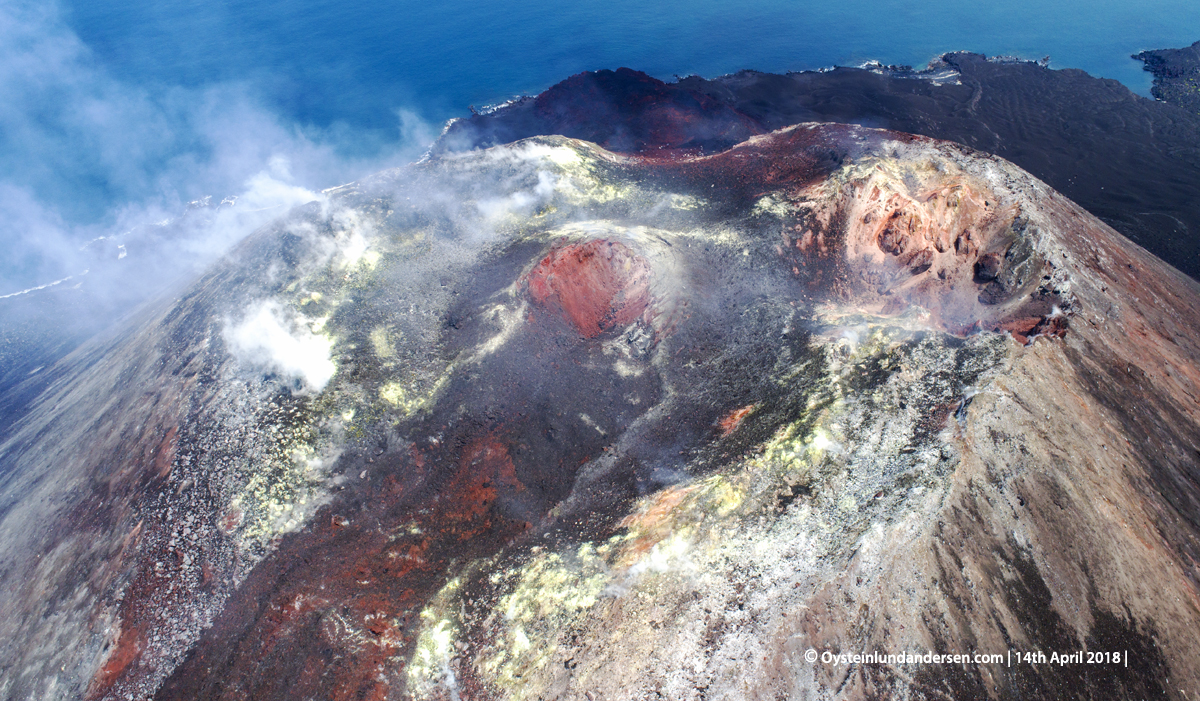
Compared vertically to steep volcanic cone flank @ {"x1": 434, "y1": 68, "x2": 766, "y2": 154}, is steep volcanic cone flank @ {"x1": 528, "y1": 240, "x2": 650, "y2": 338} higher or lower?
lower

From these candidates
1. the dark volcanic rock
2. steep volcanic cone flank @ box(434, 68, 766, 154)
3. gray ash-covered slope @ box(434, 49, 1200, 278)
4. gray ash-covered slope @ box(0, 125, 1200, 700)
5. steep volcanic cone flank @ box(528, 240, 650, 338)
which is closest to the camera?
gray ash-covered slope @ box(0, 125, 1200, 700)

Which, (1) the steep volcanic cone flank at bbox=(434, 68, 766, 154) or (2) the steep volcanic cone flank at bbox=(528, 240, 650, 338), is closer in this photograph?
(2) the steep volcanic cone flank at bbox=(528, 240, 650, 338)

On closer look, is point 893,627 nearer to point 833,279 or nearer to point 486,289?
point 833,279

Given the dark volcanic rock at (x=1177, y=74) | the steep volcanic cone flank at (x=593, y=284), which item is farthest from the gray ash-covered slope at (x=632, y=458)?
the dark volcanic rock at (x=1177, y=74)

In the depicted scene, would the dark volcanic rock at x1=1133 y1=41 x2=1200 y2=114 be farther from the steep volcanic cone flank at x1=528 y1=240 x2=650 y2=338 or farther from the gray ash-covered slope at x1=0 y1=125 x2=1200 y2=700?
the steep volcanic cone flank at x1=528 y1=240 x2=650 y2=338

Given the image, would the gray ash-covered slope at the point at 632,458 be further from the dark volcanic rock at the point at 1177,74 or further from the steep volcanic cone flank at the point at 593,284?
the dark volcanic rock at the point at 1177,74

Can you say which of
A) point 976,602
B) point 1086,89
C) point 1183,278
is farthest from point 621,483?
point 1086,89

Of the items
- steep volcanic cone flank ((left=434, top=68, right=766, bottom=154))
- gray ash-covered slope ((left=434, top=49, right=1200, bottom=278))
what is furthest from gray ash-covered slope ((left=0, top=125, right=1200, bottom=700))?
steep volcanic cone flank ((left=434, top=68, right=766, bottom=154))

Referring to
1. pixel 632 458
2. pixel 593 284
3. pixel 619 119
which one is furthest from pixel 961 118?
pixel 632 458

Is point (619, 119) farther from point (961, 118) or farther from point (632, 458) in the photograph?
point (632, 458)
